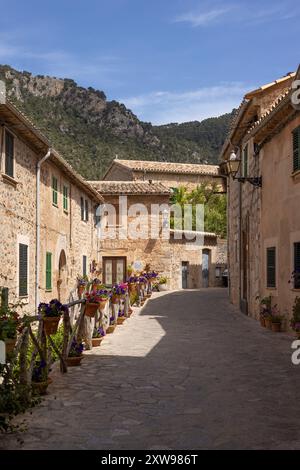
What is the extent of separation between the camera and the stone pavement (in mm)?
4852

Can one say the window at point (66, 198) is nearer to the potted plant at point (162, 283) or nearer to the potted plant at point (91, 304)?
the potted plant at point (91, 304)

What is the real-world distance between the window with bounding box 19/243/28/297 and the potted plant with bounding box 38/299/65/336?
5.46 meters

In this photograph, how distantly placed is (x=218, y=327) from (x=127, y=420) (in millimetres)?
8231

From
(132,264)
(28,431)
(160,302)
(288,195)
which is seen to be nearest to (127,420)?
(28,431)

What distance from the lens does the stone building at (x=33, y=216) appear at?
37.7ft

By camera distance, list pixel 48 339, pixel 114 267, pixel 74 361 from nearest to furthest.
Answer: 1. pixel 48 339
2. pixel 74 361
3. pixel 114 267

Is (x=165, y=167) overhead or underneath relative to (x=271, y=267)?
overhead

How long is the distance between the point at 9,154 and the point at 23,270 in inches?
114

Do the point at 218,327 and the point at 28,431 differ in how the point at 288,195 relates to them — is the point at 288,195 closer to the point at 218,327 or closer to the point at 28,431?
the point at 218,327

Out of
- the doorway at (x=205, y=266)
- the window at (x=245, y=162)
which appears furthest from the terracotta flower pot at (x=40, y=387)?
the doorway at (x=205, y=266)

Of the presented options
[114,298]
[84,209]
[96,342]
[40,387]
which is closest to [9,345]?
[40,387]

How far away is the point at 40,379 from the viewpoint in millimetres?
6648

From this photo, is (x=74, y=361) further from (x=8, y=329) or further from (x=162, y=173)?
(x=162, y=173)

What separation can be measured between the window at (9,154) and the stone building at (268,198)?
231 inches
